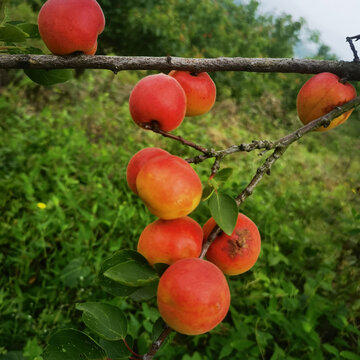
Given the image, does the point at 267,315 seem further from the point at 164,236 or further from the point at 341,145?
the point at 341,145

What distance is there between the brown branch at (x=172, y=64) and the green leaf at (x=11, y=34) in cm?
5

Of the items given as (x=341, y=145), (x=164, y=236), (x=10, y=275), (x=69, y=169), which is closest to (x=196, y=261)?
(x=164, y=236)

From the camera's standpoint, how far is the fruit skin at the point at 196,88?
0.64m

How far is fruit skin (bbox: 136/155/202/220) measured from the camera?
51 cm

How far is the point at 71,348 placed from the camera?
486 millimetres

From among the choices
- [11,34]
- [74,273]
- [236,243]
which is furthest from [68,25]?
[74,273]

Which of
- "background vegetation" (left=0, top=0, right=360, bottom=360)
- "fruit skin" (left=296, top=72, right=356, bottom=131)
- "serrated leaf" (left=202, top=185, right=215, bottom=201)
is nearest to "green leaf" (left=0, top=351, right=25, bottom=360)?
"background vegetation" (left=0, top=0, right=360, bottom=360)

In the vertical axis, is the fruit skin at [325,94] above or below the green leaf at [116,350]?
above

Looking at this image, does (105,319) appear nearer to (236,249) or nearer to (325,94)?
(236,249)

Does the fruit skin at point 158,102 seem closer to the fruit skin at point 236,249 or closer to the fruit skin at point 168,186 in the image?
the fruit skin at point 168,186

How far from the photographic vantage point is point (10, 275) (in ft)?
5.65

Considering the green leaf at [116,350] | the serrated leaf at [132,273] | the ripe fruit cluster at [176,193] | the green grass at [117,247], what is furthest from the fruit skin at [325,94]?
the green grass at [117,247]

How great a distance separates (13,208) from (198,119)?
337cm

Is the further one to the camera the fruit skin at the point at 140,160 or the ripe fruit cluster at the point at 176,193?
the fruit skin at the point at 140,160
